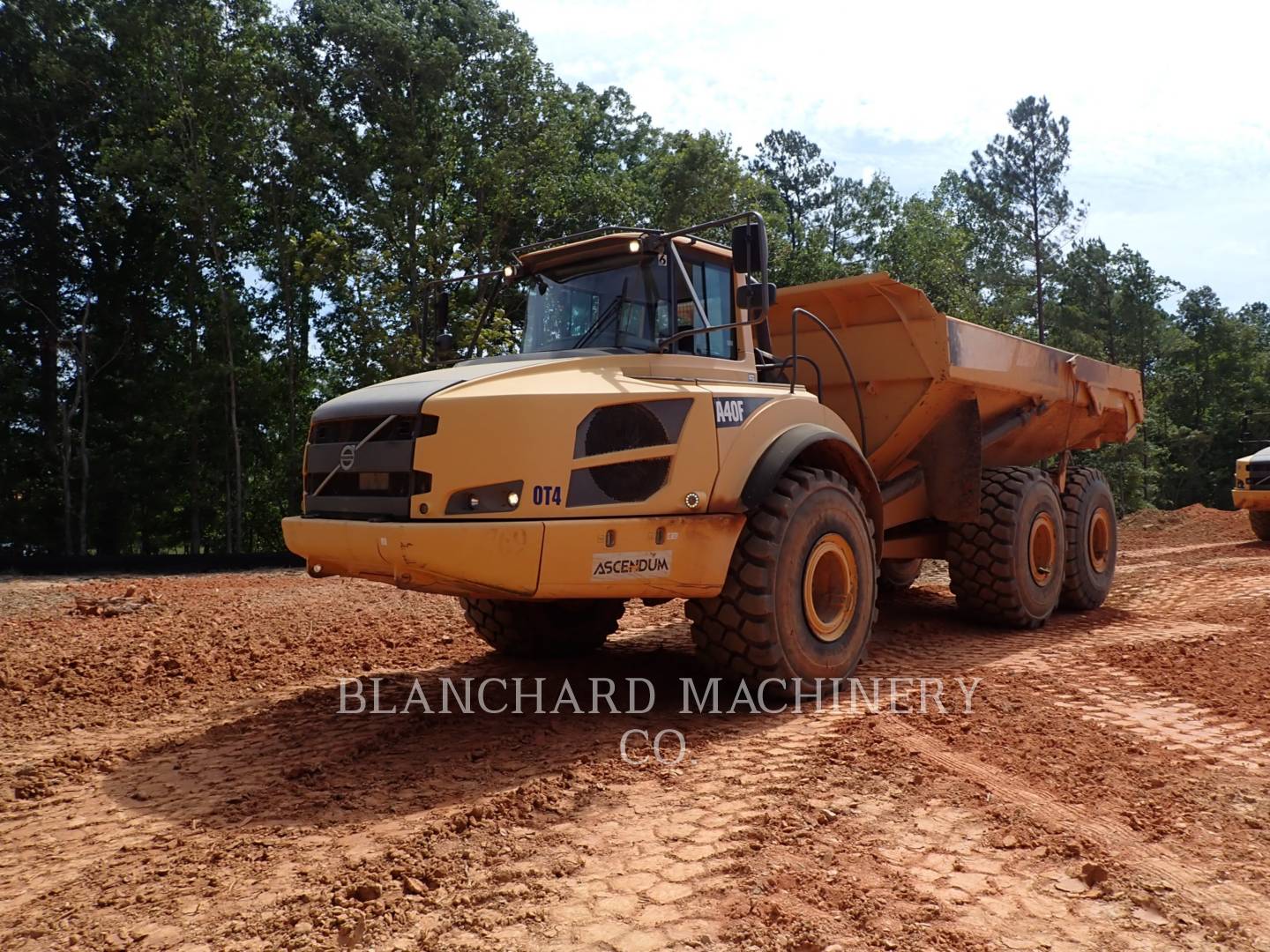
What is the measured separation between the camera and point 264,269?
26172mm

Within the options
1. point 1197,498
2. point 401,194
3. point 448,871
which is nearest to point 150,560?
point 401,194

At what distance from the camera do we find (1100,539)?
30.7 feet

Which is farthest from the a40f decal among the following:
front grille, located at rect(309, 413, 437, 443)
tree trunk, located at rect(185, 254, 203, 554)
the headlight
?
tree trunk, located at rect(185, 254, 203, 554)

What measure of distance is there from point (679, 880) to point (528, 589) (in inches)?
65.8

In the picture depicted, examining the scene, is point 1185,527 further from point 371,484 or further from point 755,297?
point 371,484

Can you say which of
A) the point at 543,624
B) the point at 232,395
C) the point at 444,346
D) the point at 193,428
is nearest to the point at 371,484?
the point at 444,346

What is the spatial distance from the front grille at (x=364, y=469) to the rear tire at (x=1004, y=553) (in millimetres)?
4663

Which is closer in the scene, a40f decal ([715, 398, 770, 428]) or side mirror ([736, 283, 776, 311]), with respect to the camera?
a40f decal ([715, 398, 770, 428])

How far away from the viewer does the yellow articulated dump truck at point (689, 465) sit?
4.50 meters

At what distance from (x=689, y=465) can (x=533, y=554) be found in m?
0.96

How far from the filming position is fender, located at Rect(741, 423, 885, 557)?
203 inches

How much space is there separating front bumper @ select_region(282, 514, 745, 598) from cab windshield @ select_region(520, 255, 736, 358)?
3.82 ft

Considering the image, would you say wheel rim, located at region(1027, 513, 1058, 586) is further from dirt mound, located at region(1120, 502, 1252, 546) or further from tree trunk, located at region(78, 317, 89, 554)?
tree trunk, located at region(78, 317, 89, 554)

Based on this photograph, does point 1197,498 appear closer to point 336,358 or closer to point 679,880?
point 336,358
